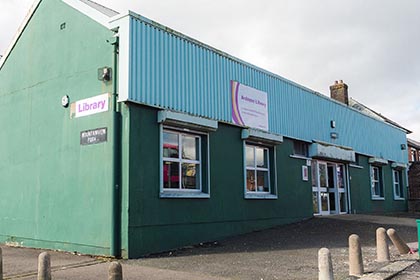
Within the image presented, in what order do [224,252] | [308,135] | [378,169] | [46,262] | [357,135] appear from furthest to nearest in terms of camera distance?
1. [378,169]
2. [357,135]
3. [308,135]
4. [224,252]
5. [46,262]

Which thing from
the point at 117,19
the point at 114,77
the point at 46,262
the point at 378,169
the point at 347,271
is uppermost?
the point at 117,19

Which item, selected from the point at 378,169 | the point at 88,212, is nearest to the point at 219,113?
the point at 88,212

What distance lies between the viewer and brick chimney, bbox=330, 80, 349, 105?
23328 mm

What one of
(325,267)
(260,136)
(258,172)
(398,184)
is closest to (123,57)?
(260,136)

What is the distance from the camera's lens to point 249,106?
13914mm

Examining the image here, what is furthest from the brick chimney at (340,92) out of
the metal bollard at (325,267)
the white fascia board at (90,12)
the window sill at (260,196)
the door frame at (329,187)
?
the metal bollard at (325,267)

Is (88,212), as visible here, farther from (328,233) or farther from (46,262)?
(328,233)

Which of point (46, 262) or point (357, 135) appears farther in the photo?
point (357, 135)

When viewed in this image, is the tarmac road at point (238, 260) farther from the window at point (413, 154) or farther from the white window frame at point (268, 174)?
the window at point (413, 154)

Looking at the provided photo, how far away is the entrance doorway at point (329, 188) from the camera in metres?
17.8

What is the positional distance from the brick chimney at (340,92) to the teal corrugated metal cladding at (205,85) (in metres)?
3.86

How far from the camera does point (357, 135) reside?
70.1ft

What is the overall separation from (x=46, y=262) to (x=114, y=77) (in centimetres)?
552

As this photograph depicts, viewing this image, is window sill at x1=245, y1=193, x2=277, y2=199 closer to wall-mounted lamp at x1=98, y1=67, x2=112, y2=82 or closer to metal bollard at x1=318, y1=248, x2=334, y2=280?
wall-mounted lamp at x1=98, y1=67, x2=112, y2=82
